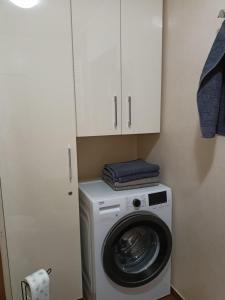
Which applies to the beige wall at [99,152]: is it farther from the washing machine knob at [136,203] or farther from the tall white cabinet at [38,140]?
the washing machine knob at [136,203]

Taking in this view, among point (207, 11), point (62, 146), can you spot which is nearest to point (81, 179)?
point (62, 146)

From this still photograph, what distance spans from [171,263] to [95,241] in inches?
28.3

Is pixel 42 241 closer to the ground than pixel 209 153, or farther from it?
closer to the ground

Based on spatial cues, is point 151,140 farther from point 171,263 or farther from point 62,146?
point 171,263

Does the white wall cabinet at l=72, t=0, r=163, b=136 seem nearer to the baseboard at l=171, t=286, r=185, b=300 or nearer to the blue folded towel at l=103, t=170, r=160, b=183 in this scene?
the blue folded towel at l=103, t=170, r=160, b=183

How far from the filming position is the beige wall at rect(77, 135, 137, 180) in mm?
2062

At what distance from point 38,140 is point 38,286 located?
80 cm

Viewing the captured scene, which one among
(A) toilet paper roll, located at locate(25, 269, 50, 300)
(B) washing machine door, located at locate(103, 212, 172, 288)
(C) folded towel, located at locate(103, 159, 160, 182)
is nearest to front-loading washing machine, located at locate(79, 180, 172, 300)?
(B) washing machine door, located at locate(103, 212, 172, 288)

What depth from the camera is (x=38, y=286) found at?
1.11 meters

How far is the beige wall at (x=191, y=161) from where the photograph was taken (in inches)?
53.6

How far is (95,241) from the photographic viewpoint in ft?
4.97

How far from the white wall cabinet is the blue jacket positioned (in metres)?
0.54

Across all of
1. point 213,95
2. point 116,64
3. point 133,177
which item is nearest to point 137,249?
point 133,177

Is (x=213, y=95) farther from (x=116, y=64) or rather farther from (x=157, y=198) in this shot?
(x=157, y=198)
